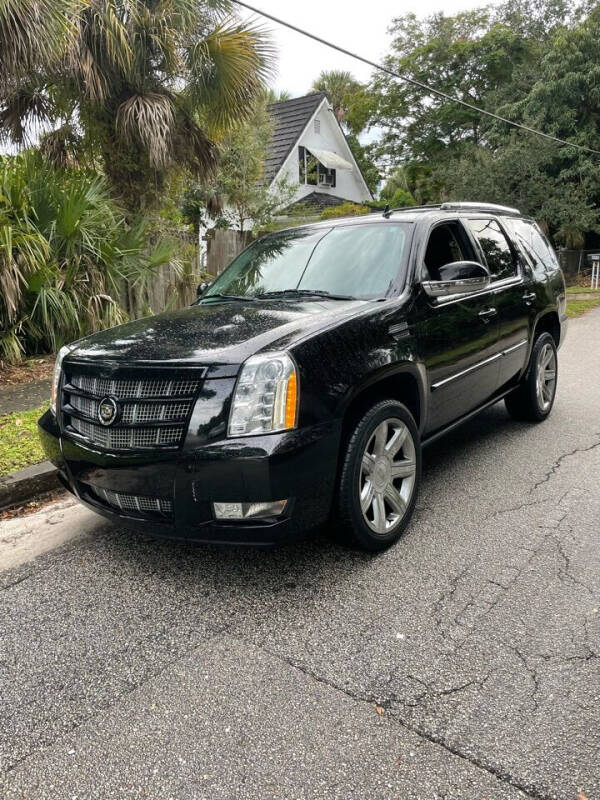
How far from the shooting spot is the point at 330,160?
26.4 m

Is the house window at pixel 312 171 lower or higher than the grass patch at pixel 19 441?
higher

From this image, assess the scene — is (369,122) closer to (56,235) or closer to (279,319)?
(56,235)

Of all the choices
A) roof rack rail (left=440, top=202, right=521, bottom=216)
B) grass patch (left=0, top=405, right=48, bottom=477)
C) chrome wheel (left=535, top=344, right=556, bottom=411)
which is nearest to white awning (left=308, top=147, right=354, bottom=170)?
roof rack rail (left=440, top=202, right=521, bottom=216)

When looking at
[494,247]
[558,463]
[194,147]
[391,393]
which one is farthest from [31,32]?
[558,463]

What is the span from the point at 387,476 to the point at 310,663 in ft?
3.95

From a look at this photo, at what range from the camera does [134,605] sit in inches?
119

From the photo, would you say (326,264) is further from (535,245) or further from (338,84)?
(338,84)

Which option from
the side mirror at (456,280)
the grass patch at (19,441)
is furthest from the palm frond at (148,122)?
the side mirror at (456,280)

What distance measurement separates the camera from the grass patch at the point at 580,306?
47.6 feet

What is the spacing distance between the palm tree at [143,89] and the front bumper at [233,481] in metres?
6.53

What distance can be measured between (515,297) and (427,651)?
330 cm

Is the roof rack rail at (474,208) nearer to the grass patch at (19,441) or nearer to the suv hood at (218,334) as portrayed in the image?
the suv hood at (218,334)

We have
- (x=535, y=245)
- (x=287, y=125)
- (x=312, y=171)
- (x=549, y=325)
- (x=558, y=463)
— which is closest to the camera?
(x=558, y=463)

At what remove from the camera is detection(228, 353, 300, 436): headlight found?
9.38 ft
